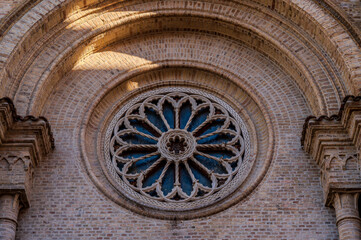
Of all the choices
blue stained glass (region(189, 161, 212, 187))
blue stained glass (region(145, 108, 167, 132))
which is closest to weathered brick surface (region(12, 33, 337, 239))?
blue stained glass (region(145, 108, 167, 132))

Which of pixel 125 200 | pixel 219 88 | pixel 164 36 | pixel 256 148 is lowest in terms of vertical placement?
pixel 125 200

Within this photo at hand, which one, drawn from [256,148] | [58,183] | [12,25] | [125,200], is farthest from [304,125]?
[12,25]

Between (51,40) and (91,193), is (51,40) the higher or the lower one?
the higher one

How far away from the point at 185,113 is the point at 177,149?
3.74 feet

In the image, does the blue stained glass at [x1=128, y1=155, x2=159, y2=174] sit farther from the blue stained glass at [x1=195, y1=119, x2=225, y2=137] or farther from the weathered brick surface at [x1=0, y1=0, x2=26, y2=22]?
the weathered brick surface at [x1=0, y1=0, x2=26, y2=22]

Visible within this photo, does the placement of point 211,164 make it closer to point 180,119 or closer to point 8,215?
point 180,119

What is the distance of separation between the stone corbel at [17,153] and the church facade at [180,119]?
0.03 m

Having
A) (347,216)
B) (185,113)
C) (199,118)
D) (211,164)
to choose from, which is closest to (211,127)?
(199,118)

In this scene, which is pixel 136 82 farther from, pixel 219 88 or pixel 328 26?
pixel 328 26

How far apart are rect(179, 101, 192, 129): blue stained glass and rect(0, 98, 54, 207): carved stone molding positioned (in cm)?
325

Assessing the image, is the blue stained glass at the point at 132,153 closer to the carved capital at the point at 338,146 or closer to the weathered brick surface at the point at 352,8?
the carved capital at the point at 338,146

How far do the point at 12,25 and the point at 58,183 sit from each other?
3.72 m

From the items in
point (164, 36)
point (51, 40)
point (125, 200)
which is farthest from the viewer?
point (164, 36)

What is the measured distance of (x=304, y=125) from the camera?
18.3 m
